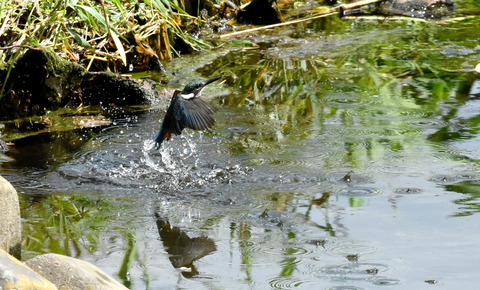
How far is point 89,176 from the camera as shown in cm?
439

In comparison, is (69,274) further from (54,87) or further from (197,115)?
(54,87)

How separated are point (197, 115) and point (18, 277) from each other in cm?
197

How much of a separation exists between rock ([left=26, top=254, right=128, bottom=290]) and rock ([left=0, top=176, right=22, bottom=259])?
357 millimetres

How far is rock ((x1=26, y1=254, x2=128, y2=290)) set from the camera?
2.61m

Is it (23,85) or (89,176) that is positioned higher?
(23,85)

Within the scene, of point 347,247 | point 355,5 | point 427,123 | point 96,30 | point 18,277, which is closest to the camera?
point 18,277

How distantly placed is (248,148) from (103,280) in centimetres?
222

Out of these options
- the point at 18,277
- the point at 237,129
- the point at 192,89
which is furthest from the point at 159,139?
the point at 18,277

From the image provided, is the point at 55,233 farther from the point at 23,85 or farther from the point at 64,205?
the point at 23,85

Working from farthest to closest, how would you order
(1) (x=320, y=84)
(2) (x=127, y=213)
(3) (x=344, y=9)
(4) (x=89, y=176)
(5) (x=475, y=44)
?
(3) (x=344, y=9) < (5) (x=475, y=44) < (1) (x=320, y=84) < (4) (x=89, y=176) < (2) (x=127, y=213)

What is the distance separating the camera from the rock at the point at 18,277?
7.63 feet

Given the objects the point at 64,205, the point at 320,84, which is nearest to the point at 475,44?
the point at 320,84

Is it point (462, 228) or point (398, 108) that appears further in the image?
point (398, 108)

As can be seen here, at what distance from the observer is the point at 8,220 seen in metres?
2.99
